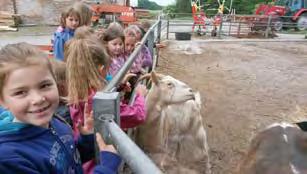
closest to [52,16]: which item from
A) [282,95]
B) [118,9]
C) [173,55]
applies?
[118,9]

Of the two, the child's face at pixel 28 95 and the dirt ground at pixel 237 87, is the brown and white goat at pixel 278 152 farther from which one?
the child's face at pixel 28 95

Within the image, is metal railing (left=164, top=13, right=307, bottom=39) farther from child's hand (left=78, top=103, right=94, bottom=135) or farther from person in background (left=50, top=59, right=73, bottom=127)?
child's hand (left=78, top=103, right=94, bottom=135)

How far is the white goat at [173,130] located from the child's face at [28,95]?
1.40 meters

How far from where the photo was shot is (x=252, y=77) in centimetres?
760

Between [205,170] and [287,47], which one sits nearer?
[205,170]

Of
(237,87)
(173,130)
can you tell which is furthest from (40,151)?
(237,87)

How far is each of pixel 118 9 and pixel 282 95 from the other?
957cm

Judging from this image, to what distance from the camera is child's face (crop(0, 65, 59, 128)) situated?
1146mm

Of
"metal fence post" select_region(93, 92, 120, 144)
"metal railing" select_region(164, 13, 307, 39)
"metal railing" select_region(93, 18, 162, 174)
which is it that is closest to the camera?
"metal railing" select_region(93, 18, 162, 174)

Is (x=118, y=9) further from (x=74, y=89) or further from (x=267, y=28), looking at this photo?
(x=74, y=89)

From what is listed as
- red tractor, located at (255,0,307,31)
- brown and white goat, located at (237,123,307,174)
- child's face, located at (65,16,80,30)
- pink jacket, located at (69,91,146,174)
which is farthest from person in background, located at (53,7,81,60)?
red tractor, located at (255,0,307,31)

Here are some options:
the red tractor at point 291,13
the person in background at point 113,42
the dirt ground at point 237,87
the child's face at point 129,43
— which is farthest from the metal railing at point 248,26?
the person in background at point 113,42

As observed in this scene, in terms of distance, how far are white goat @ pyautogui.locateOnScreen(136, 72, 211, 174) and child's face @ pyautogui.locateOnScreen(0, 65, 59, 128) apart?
1404 mm

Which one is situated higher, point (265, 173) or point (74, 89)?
point (74, 89)
